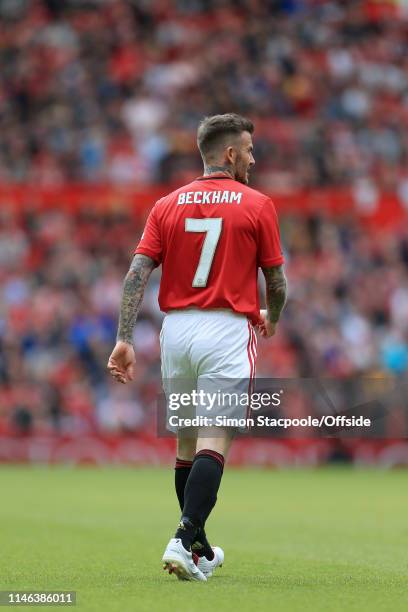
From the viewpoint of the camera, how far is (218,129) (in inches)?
268

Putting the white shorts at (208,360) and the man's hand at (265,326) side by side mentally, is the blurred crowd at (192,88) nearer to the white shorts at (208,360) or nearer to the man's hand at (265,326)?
the man's hand at (265,326)

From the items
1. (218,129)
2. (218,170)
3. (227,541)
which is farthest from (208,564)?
(227,541)

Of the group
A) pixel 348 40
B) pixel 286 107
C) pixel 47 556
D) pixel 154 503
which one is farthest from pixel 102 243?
pixel 47 556

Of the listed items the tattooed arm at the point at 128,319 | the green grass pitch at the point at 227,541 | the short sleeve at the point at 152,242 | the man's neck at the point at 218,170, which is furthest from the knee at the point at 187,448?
the man's neck at the point at 218,170

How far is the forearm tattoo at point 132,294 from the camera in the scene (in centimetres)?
671

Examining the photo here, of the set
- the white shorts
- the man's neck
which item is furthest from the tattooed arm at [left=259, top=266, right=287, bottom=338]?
the man's neck

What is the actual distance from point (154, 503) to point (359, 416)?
5.81m

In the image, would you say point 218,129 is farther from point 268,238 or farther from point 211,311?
point 211,311

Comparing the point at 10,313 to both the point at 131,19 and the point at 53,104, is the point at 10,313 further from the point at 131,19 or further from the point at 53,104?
the point at 131,19

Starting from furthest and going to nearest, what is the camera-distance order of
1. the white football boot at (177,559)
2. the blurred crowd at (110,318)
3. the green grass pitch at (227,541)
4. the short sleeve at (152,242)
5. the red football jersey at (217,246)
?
the blurred crowd at (110,318) < the short sleeve at (152,242) < the red football jersey at (217,246) < the white football boot at (177,559) < the green grass pitch at (227,541)

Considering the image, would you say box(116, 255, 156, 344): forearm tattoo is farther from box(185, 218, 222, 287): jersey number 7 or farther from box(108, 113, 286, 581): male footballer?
box(185, 218, 222, 287): jersey number 7

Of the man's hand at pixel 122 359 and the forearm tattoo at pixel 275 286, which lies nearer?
the man's hand at pixel 122 359

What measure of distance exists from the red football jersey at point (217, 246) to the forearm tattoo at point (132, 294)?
6 cm

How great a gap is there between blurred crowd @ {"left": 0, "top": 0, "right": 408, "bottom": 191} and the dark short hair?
51.4ft
